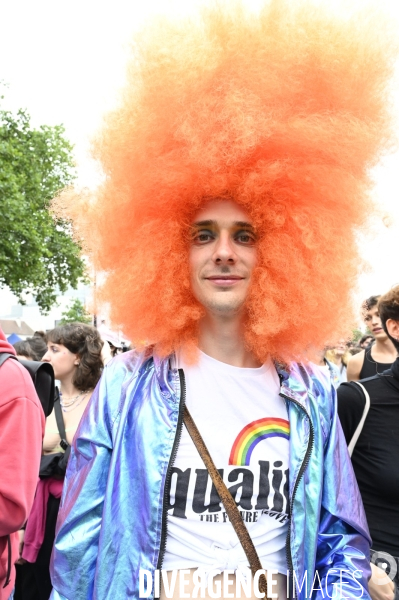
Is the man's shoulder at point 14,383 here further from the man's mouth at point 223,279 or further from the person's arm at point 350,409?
the person's arm at point 350,409

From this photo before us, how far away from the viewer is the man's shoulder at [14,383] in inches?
93.3

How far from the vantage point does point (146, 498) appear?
1.95m

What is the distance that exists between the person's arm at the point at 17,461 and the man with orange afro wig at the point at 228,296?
352 mm

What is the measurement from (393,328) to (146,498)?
1652mm

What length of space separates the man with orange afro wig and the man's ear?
58 cm

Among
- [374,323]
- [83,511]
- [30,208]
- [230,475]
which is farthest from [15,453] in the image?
[30,208]

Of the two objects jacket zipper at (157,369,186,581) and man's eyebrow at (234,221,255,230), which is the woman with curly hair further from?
man's eyebrow at (234,221,255,230)

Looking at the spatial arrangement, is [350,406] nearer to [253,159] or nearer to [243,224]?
[243,224]

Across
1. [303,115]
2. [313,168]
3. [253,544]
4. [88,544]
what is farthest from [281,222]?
[88,544]

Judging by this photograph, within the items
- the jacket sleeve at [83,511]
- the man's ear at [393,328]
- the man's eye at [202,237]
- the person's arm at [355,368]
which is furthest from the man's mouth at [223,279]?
the person's arm at [355,368]

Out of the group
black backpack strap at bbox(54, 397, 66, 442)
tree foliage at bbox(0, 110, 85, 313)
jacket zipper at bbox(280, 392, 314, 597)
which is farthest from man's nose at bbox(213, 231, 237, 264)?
tree foliage at bbox(0, 110, 85, 313)

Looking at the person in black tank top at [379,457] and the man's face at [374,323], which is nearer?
the person in black tank top at [379,457]

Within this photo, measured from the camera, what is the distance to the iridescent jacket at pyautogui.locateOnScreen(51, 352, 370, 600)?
6.32 feet

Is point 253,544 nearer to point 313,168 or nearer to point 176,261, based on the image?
point 176,261
